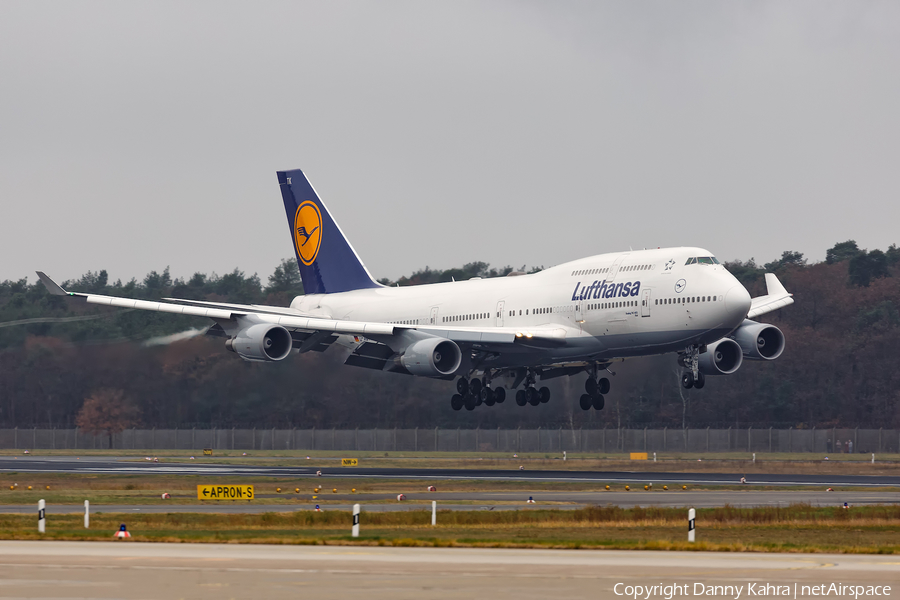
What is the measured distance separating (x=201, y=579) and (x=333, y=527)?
1536 centimetres

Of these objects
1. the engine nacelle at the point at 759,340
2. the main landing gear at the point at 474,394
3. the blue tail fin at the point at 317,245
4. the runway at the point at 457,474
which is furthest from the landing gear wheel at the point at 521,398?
the blue tail fin at the point at 317,245

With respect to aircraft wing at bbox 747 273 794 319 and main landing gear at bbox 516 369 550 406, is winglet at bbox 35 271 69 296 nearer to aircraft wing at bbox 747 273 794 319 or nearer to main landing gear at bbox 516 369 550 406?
main landing gear at bbox 516 369 550 406

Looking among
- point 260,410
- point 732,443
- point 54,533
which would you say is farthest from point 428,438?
point 54,533

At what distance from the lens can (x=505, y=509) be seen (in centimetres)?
4384

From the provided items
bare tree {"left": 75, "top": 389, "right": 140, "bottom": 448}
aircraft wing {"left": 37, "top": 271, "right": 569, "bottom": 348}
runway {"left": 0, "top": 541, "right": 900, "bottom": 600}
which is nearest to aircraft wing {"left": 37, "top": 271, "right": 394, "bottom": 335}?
aircraft wing {"left": 37, "top": 271, "right": 569, "bottom": 348}

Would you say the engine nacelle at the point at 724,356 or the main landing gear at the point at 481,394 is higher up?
the engine nacelle at the point at 724,356

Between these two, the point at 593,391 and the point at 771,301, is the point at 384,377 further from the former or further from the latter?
the point at 771,301

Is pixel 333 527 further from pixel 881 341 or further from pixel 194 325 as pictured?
pixel 881 341

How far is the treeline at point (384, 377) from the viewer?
80938mm

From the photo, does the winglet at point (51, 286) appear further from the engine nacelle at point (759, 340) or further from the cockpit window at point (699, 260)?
the engine nacelle at point (759, 340)

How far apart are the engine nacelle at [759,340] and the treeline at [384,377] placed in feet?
42.8

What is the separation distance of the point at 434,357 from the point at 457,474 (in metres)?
8.67

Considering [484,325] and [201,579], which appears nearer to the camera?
[201,579]

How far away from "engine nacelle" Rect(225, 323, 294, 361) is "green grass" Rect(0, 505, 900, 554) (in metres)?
19.8
